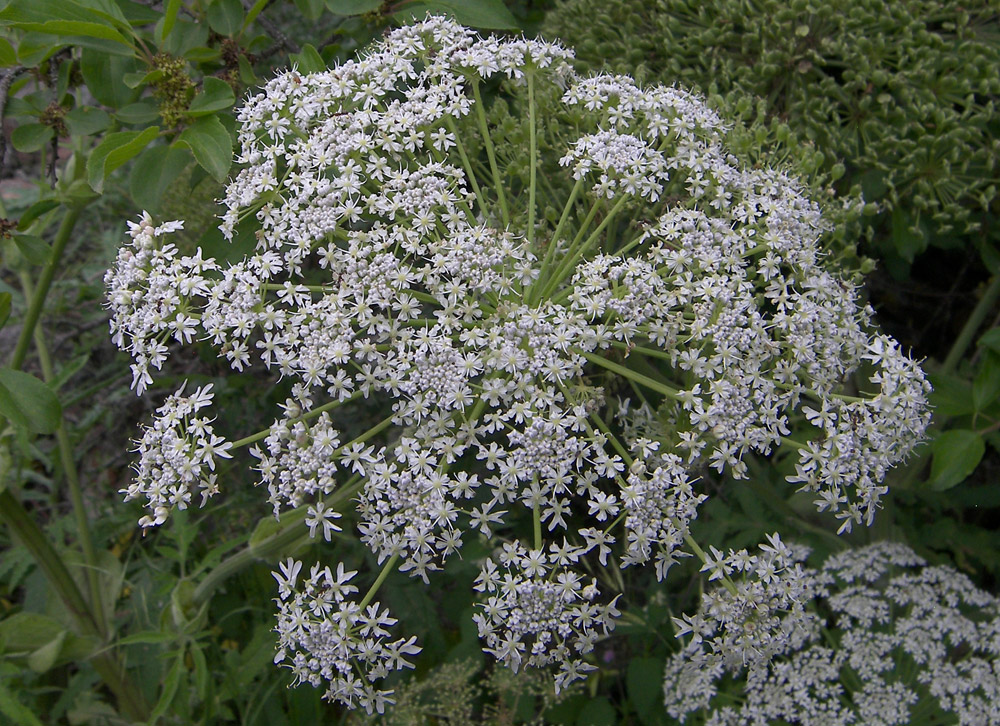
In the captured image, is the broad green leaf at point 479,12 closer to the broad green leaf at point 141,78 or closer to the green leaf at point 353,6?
the green leaf at point 353,6

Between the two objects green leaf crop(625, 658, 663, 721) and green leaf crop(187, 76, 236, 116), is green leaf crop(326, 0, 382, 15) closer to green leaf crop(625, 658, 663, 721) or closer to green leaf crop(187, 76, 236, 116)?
green leaf crop(187, 76, 236, 116)

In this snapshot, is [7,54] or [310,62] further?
[310,62]

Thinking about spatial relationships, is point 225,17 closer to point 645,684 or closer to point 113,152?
point 113,152

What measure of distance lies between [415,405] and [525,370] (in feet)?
0.97

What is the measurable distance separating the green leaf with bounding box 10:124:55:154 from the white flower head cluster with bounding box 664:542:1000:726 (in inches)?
112

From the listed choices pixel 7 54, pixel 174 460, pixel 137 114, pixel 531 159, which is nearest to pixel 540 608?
pixel 174 460

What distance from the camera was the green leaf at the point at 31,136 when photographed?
2564 mm

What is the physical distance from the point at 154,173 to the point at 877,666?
309 cm

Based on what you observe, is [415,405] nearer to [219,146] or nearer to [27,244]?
[219,146]

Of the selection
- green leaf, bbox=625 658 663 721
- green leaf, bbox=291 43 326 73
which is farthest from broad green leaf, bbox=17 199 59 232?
green leaf, bbox=625 658 663 721

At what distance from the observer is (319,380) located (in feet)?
6.33

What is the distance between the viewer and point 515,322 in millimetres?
1954

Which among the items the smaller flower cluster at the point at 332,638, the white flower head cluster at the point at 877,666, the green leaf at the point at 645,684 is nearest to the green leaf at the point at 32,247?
the smaller flower cluster at the point at 332,638

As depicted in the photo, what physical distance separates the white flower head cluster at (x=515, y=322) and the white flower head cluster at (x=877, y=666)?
1048 millimetres
